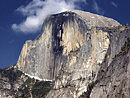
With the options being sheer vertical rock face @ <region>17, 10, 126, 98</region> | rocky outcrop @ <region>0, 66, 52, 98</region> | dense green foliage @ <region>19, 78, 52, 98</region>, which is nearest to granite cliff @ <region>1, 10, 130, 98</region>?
sheer vertical rock face @ <region>17, 10, 126, 98</region>

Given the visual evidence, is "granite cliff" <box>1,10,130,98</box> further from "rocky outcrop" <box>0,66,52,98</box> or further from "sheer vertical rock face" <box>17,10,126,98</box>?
"rocky outcrop" <box>0,66,52,98</box>

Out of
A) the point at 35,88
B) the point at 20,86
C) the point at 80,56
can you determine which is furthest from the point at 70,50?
the point at 20,86

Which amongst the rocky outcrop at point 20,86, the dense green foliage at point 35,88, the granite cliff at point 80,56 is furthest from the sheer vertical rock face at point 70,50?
the rocky outcrop at point 20,86

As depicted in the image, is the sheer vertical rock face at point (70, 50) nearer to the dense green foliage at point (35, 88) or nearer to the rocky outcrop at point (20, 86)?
the dense green foliage at point (35, 88)

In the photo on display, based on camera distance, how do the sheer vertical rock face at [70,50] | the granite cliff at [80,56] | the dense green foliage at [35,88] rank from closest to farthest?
the granite cliff at [80,56], the sheer vertical rock face at [70,50], the dense green foliage at [35,88]

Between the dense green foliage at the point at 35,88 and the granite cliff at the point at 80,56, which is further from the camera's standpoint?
the dense green foliage at the point at 35,88

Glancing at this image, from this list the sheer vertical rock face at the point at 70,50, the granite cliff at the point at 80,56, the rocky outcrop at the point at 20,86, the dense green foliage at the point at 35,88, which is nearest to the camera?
the granite cliff at the point at 80,56

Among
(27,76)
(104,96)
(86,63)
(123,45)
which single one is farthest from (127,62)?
(27,76)
